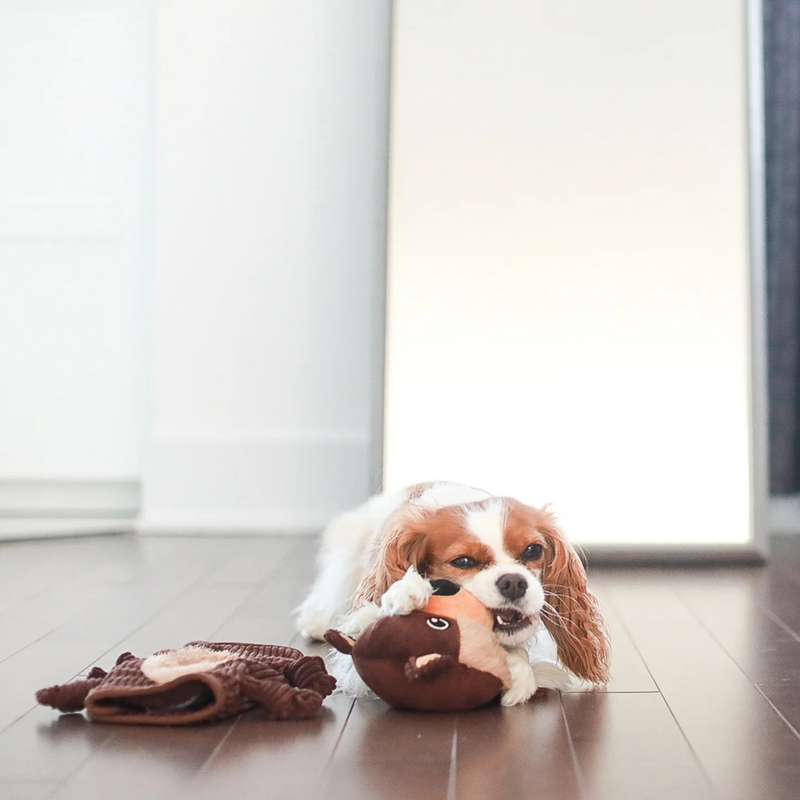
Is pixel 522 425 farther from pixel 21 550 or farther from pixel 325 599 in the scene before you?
pixel 21 550

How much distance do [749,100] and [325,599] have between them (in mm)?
1847

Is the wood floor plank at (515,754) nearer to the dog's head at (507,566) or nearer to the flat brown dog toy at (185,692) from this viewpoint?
the dog's head at (507,566)

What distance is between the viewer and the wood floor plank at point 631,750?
980mm

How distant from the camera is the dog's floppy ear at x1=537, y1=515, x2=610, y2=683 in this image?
1.35 metres

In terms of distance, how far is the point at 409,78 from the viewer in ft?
9.02

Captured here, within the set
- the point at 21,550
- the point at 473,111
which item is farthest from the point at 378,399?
the point at 21,550

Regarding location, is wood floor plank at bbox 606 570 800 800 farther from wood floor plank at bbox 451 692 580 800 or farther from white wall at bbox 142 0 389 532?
white wall at bbox 142 0 389 532

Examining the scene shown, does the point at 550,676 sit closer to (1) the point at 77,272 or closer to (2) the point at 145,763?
(2) the point at 145,763

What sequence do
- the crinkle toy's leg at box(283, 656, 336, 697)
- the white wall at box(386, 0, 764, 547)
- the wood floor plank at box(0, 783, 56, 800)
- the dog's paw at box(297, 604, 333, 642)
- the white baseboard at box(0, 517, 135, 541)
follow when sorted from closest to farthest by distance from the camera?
the wood floor plank at box(0, 783, 56, 800) → the crinkle toy's leg at box(283, 656, 336, 697) → the dog's paw at box(297, 604, 333, 642) → the white wall at box(386, 0, 764, 547) → the white baseboard at box(0, 517, 135, 541)

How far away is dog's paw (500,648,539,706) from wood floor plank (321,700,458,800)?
0.28ft

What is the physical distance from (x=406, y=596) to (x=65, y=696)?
0.41 m

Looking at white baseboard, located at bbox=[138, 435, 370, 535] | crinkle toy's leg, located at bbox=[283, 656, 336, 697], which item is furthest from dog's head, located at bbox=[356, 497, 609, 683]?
white baseboard, located at bbox=[138, 435, 370, 535]

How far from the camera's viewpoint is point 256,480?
3.19 metres

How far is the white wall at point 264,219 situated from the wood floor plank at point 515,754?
204cm
